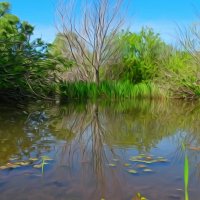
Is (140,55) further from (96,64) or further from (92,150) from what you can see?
(92,150)

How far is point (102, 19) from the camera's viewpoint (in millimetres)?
17531

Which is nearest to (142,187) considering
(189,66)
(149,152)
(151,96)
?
(149,152)

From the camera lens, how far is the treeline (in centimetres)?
956

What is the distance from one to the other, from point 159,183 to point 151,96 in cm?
1369

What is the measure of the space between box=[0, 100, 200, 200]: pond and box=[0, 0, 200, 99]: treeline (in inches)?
154

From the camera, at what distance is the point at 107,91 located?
590 inches

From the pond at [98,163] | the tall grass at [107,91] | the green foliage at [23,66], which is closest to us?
the pond at [98,163]

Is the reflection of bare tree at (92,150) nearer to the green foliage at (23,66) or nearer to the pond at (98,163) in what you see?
the pond at (98,163)

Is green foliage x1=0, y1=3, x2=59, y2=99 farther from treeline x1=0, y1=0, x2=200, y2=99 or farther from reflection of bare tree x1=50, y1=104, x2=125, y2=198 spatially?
reflection of bare tree x1=50, y1=104, x2=125, y2=198

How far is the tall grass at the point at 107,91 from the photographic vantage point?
43.6ft

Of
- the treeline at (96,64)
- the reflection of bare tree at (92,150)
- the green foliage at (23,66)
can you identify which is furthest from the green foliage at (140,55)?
the reflection of bare tree at (92,150)

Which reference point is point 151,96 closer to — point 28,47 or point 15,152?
point 28,47

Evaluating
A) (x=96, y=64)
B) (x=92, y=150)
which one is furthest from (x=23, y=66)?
(x=96, y=64)

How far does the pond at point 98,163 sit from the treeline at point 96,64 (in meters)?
3.91
